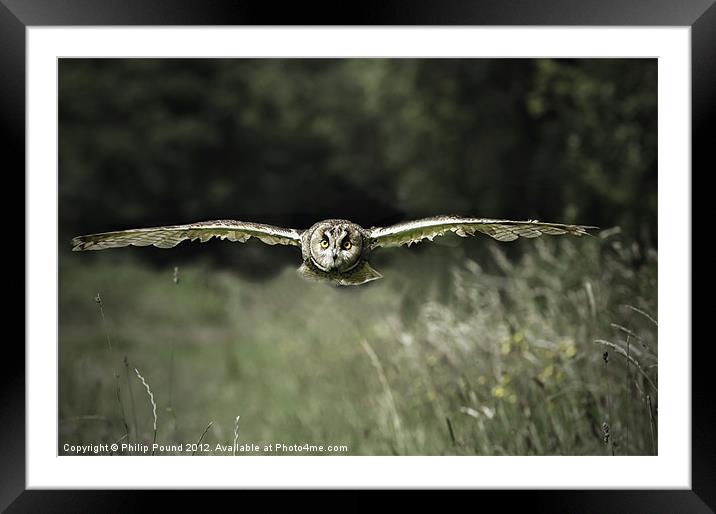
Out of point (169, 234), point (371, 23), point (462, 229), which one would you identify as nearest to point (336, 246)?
point (462, 229)

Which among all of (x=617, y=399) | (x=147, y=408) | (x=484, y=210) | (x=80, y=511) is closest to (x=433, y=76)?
(x=484, y=210)

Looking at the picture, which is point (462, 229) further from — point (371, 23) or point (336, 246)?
point (371, 23)

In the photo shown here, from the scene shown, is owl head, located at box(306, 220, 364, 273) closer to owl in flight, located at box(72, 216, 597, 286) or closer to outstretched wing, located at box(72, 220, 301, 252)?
owl in flight, located at box(72, 216, 597, 286)

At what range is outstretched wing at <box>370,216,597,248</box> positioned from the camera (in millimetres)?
2371

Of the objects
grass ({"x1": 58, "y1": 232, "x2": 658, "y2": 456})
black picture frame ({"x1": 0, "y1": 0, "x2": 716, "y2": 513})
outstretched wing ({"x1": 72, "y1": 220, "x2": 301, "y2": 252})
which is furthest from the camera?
grass ({"x1": 58, "y1": 232, "x2": 658, "y2": 456})

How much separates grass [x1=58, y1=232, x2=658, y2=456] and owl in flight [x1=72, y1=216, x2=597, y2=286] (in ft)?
1.07

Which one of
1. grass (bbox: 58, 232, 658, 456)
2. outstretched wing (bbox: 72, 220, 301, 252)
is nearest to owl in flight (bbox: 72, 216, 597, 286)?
outstretched wing (bbox: 72, 220, 301, 252)

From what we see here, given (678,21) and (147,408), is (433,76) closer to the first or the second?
(147,408)

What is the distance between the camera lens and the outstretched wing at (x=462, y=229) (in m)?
2.37

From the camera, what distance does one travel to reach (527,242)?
19.4 feet

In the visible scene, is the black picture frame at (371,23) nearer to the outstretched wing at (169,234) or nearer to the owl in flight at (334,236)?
the outstretched wing at (169,234)

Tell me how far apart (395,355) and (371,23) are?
7.46 feet

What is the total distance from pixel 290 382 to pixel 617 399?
2.84 meters

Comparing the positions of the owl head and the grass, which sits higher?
the owl head
